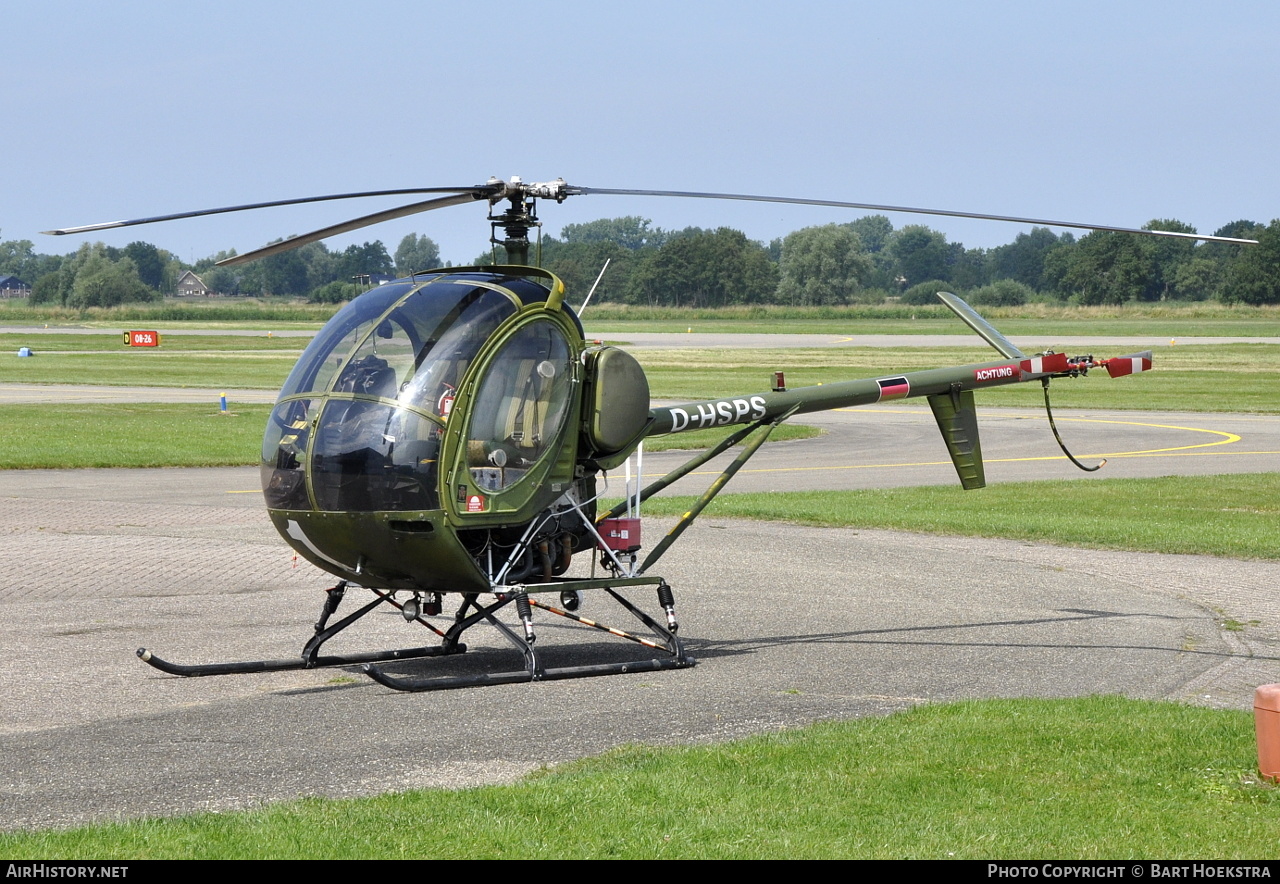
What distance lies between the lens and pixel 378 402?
8875mm

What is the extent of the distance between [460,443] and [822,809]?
148 inches

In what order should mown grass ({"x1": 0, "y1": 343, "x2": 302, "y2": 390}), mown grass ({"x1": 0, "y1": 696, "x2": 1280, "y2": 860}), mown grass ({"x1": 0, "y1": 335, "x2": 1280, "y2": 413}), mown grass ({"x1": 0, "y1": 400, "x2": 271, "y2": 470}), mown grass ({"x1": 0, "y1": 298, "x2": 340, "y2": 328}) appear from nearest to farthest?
mown grass ({"x1": 0, "y1": 696, "x2": 1280, "y2": 860}) < mown grass ({"x1": 0, "y1": 400, "x2": 271, "y2": 470}) < mown grass ({"x1": 0, "y1": 335, "x2": 1280, "y2": 413}) < mown grass ({"x1": 0, "y1": 343, "x2": 302, "y2": 390}) < mown grass ({"x1": 0, "y1": 298, "x2": 340, "y2": 328})

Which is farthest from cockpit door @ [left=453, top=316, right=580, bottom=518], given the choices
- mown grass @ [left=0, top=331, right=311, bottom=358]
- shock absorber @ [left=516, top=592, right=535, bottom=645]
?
mown grass @ [left=0, top=331, right=311, bottom=358]

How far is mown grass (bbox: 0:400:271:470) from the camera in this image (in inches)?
988

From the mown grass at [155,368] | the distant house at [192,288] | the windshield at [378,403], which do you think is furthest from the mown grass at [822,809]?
the distant house at [192,288]

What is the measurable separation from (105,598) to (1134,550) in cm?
1094

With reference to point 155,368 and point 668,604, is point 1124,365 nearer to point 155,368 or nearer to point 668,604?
point 668,604

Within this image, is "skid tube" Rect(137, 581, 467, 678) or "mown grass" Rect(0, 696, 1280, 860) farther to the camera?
"skid tube" Rect(137, 581, 467, 678)

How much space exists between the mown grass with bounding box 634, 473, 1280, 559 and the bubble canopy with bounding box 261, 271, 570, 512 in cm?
961

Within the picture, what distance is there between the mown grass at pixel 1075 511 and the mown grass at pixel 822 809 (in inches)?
359

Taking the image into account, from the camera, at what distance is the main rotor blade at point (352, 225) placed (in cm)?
865

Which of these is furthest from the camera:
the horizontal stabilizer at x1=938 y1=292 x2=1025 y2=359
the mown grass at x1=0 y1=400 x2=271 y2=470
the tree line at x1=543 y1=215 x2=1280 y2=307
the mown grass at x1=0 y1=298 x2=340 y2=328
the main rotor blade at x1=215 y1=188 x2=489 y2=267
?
the tree line at x1=543 y1=215 x2=1280 y2=307

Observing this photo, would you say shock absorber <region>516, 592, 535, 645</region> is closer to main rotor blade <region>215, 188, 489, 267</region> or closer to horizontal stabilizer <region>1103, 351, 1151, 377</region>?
main rotor blade <region>215, 188, 489, 267</region>

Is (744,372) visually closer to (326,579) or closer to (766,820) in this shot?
(326,579)
